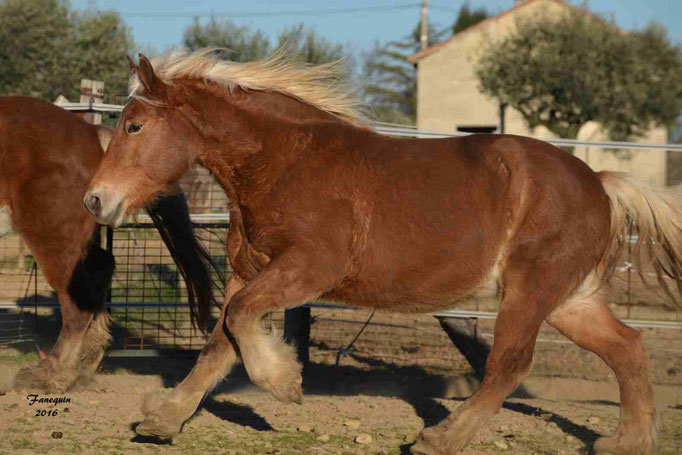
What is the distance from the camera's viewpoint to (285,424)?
513 centimetres

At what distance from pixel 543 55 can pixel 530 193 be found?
23.4m

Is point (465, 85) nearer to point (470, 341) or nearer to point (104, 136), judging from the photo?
point (470, 341)

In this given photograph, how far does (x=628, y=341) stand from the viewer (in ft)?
15.7

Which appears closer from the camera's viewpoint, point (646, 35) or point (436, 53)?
point (646, 35)

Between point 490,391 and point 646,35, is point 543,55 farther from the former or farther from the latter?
point 490,391

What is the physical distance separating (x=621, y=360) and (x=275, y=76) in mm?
2622

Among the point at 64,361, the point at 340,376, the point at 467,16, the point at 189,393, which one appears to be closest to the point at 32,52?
the point at 340,376

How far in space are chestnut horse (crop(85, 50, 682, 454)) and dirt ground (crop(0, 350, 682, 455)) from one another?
35 centimetres

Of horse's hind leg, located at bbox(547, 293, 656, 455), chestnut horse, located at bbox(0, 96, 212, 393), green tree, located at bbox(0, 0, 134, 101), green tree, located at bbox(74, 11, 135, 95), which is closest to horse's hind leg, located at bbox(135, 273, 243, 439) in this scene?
chestnut horse, located at bbox(0, 96, 212, 393)

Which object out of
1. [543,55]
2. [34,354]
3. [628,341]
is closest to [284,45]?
[628,341]

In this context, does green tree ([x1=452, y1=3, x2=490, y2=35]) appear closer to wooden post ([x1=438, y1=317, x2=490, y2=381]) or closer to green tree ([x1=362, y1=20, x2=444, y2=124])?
green tree ([x1=362, y1=20, x2=444, y2=124])

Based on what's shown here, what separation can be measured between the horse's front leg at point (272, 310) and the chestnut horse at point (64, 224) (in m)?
1.86

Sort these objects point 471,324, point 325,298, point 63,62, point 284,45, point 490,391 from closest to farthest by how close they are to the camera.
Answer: point 490,391
point 325,298
point 284,45
point 471,324
point 63,62

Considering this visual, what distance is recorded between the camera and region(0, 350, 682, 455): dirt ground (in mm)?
4559
